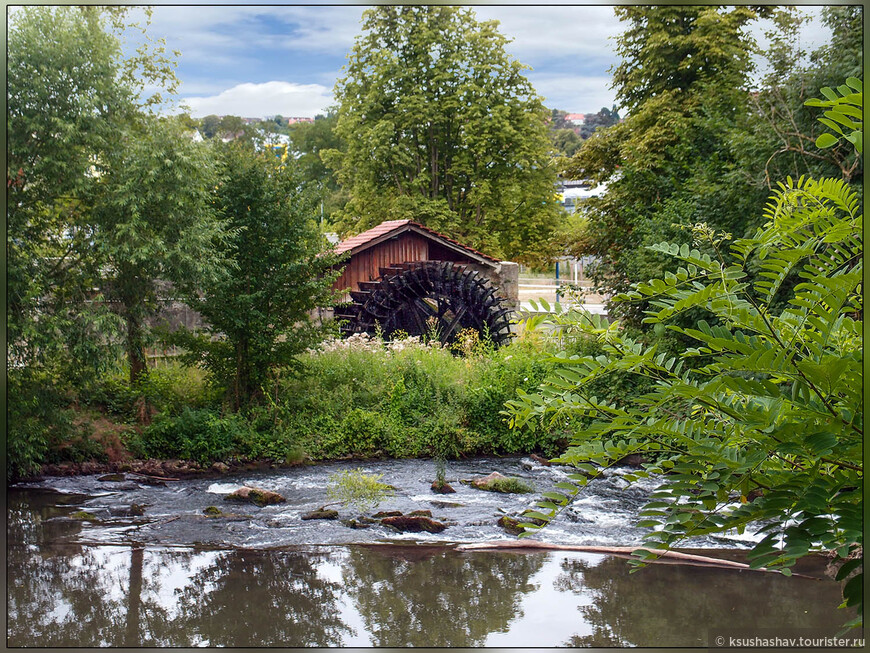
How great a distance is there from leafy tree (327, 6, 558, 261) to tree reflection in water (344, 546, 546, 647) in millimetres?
13785

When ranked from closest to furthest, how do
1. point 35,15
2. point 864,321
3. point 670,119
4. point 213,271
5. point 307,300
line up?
point 864,321 → point 35,15 → point 213,271 → point 307,300 → point 670,119

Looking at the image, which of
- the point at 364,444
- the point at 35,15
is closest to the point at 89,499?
the point at 364,444

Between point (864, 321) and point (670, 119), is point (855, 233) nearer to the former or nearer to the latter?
point (864, 321)

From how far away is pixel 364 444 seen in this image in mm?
9875

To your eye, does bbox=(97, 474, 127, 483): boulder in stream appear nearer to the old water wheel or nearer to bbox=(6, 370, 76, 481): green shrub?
bbox=(6, 370, 76, 481): green shrub

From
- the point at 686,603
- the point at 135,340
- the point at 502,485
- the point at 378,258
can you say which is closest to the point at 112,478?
the point at 135,340

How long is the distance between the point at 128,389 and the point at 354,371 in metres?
3.09

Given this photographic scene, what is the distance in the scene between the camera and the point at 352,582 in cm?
554

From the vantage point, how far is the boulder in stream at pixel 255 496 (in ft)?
25.7

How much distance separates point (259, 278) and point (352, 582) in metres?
5.45

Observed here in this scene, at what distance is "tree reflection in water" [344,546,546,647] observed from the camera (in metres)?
4.55

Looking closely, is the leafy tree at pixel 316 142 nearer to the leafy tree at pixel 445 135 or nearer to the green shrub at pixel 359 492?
the leafy tree at pixel 445 135

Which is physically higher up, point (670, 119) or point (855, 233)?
point (670, 119)

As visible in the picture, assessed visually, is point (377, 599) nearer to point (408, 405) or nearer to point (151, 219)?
point (408, 405)
